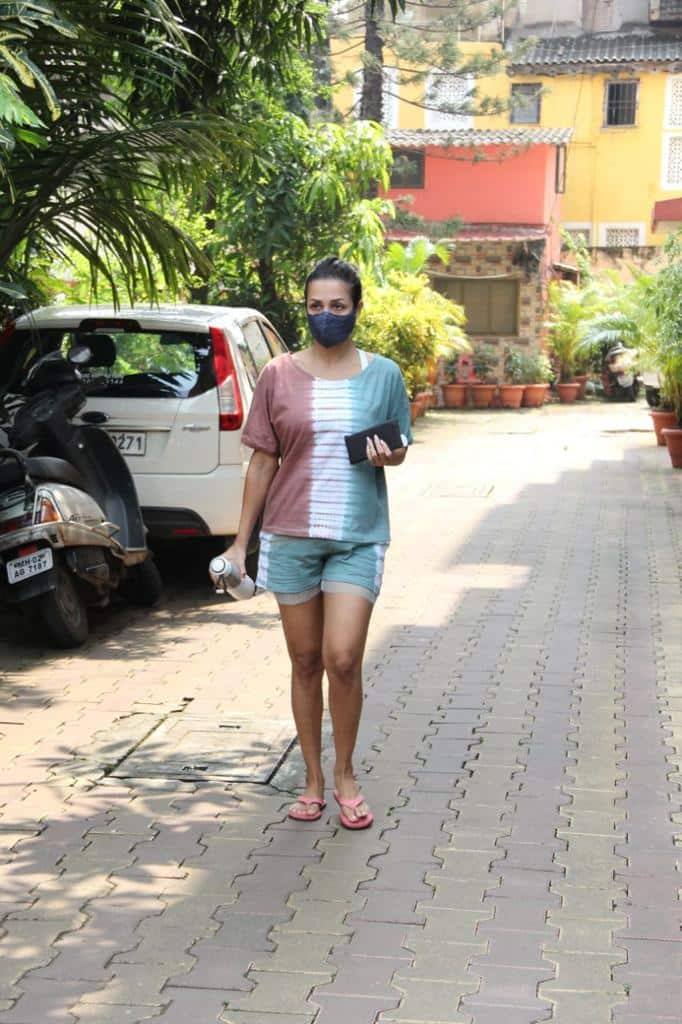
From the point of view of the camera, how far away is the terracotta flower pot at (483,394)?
97.5ft

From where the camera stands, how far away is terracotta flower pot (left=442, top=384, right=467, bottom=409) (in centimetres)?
2981

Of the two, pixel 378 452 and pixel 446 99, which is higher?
pixel 446 99

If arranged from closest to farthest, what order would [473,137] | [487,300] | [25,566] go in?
[25,566], [473,137], [487,300]

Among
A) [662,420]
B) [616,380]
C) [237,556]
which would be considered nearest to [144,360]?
[237,556]

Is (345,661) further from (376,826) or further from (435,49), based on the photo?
(435,49)

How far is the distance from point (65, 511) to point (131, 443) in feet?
4.77

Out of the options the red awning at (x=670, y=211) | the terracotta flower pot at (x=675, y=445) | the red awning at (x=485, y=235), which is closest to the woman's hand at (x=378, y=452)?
the terracotta flower pot at (x=675, y=445)

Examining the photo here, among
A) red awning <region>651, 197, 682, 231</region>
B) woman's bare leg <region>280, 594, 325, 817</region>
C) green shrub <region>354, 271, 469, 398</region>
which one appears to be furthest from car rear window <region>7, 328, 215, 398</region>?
green shrub <region>354, 271, 469, 398</region>

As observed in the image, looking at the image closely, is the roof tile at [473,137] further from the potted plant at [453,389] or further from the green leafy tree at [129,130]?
the green leafy tree at [129,130]

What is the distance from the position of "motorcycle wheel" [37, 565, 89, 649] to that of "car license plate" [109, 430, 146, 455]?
4.21ft

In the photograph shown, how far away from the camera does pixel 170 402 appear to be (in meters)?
9.02

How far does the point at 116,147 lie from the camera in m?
7.77

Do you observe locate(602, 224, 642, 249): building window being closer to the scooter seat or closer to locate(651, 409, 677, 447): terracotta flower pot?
locate(651, 409, 677, 447): terracotta flower pot

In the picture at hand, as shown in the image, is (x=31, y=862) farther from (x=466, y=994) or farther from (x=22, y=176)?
(x=22, y=176)
